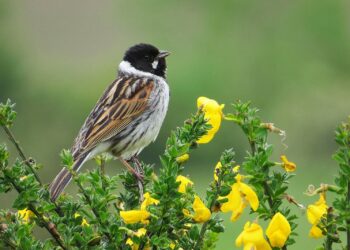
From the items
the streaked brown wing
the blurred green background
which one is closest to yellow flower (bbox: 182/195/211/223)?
the streaked brown wing

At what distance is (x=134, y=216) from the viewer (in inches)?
105

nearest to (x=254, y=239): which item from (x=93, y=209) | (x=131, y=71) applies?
(x=93, y=209)

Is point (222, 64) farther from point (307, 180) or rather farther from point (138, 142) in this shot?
point (138, 142)

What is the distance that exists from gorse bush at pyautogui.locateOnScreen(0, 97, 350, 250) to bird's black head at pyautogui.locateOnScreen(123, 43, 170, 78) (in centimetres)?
275

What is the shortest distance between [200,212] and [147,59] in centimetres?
300

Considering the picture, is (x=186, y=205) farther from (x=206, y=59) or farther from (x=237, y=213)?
(x=206, y=59)

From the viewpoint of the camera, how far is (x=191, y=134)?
2760mm

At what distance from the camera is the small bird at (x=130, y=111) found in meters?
5.05

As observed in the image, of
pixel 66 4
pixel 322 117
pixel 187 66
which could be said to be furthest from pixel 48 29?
pixel 322 117

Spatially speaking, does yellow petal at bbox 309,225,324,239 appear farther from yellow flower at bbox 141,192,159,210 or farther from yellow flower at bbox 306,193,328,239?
yellow flower at bbox 141,192,159,210

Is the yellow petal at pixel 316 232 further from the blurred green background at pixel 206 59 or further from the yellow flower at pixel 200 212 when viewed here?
the blurred green background at pixel 206 59

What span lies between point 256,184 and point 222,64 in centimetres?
3831

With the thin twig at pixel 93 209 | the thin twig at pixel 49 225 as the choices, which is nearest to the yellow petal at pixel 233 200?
the thin twig at pixel 93 209

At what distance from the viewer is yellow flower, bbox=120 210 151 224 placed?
2.68 m
